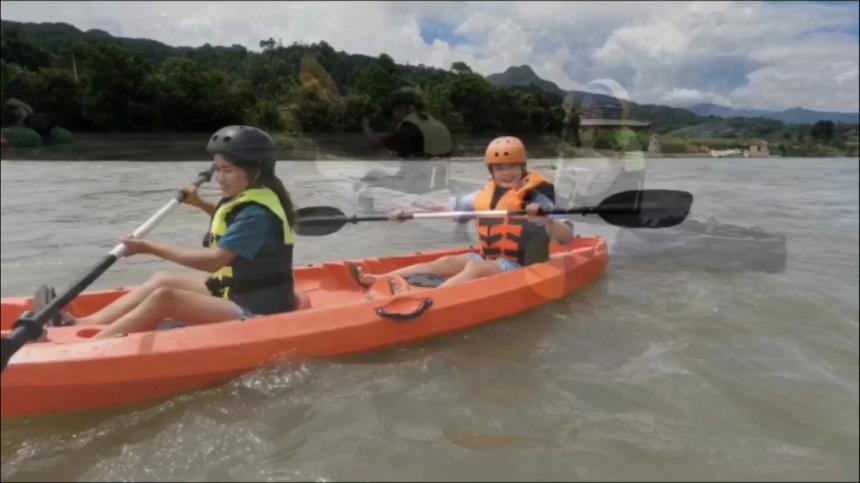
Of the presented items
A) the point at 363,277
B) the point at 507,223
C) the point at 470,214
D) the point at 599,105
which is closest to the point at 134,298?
the point at 363,277

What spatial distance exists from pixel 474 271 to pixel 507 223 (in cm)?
48

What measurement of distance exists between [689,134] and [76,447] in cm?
282

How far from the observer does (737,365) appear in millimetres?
2939

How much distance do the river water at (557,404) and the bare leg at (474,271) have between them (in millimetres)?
341

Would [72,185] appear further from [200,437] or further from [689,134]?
[689,134]

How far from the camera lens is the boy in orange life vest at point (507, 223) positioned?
4.09 meters

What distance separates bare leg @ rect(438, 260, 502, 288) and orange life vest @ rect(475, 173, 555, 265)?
23 centimetres

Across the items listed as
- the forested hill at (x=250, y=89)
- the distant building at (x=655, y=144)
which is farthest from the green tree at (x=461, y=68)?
the distant building at (x=655, y=144)

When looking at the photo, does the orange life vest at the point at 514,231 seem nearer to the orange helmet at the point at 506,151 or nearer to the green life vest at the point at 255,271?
the orange helmet at the point at 506,151

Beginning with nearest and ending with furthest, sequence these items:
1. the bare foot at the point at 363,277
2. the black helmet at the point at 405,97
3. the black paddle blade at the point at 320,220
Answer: the bare foot at the point at 363,277 → the black helmet at the point at 405,97 → the black paddle blade at the point at 320,220

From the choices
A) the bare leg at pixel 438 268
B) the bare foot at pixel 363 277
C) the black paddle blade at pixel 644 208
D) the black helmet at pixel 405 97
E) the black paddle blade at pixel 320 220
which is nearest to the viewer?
the bare foot at pixel 363 277

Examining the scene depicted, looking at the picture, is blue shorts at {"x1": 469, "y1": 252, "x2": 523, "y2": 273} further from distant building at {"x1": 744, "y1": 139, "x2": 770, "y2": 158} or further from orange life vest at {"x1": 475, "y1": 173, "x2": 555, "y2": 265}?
distant building at {"x1": 744, "y1": 139, "x2": 770, "y2": 158}

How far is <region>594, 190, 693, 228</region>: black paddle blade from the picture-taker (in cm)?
490

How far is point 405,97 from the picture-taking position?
14.6ft
